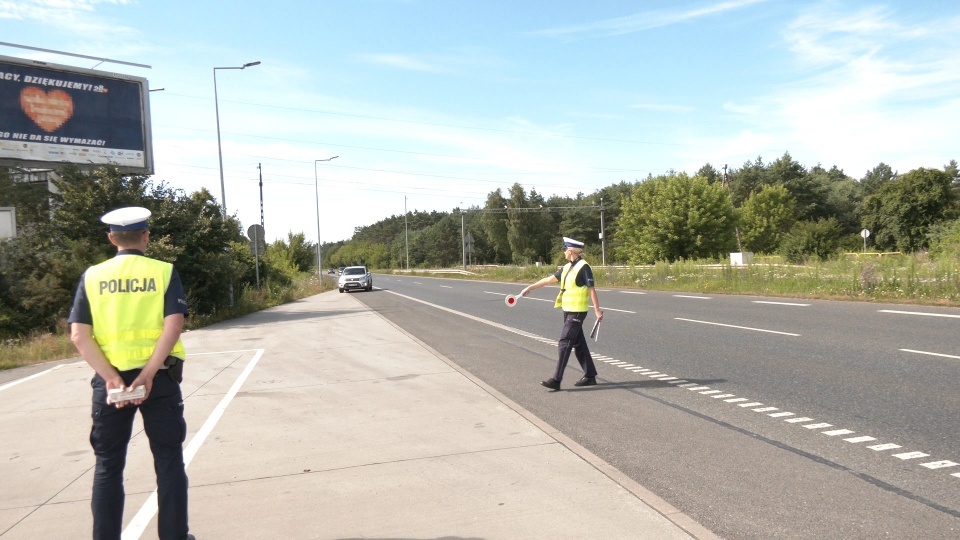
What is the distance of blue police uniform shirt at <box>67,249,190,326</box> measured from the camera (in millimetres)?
3377

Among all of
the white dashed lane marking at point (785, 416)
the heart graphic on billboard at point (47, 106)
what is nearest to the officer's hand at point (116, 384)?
the white dashed lane marking at point (785, 416)

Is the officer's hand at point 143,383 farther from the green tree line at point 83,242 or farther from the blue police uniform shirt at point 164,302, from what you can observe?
the green tree line at point 83,242

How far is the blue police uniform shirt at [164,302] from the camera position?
338 centimetres

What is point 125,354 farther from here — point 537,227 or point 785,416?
point 537,227

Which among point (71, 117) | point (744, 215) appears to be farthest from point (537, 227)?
point (71, 117)

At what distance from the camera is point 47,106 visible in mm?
22938

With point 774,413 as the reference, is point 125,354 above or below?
above

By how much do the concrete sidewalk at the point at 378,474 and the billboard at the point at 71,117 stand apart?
18091mm

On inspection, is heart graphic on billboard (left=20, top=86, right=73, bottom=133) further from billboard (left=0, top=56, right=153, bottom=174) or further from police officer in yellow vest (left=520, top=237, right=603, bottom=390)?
police officer in yellow vest (left=520, top=237, right=603, bottom=390)

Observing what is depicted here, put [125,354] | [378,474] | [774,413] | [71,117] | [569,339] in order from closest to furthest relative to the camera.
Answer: [125,354] → [378,474] → [774,413] → [569,339] → [71,117]

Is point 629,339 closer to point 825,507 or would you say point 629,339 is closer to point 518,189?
point 825,507

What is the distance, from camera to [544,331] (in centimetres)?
1454

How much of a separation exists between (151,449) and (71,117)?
2432 cm

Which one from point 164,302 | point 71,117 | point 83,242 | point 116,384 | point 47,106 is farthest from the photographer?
point 71,117
